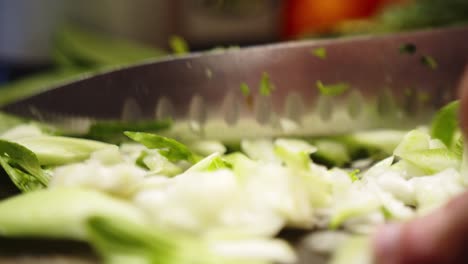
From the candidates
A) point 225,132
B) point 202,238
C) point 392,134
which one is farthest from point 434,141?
point 202,238

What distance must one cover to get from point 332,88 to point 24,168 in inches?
17.7

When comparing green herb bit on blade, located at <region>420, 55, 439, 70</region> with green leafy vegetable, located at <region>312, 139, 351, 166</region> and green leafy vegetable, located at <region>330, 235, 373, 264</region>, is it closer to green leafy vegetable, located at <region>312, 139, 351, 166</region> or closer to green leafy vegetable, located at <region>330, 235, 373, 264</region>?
green leafy vegetable, located at <region>312, 139, 351, 166</region>

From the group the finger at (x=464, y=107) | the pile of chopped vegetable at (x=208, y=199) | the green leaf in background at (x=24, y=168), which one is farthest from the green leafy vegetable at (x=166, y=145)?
the finger at (x=464, y=107)

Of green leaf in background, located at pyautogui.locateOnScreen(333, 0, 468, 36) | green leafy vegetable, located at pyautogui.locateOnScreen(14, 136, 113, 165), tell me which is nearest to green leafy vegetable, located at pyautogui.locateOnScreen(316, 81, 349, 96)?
green leafy vegetable, located at pyautogui.locateOnScreen(14, 136, 113, 165)

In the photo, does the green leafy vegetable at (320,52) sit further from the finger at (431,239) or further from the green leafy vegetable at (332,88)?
the finger at (431,239)

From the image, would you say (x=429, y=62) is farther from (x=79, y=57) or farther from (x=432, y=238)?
(x=79, y=57)

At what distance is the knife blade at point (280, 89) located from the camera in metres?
0.88

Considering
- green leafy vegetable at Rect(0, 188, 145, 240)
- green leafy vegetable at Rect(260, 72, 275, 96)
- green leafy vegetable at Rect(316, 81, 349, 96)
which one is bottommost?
green leafy vegetable at Rect(0, 188, 145, 240)

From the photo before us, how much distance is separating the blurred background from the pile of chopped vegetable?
2.67 feet

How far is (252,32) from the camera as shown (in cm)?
215

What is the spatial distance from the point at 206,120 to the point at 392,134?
0.27 meters

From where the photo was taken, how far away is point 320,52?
935mm

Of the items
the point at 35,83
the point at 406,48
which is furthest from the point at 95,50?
the point at 406,48

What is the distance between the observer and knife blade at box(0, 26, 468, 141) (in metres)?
0.88
